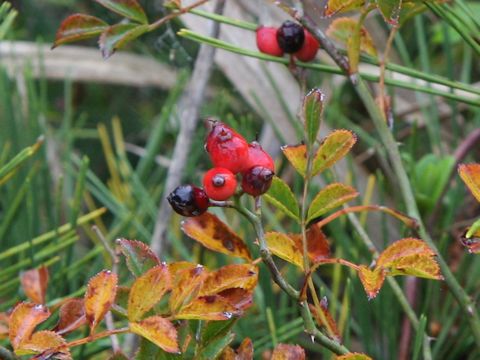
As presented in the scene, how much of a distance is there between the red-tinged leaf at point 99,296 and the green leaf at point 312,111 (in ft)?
0.39

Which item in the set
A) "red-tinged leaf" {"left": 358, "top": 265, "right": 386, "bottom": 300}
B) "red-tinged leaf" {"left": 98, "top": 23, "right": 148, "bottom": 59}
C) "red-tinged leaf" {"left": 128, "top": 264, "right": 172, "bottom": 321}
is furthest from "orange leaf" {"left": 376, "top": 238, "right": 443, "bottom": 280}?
"red-tinged leaf" {"left": 98, "top": 23, "right": 148, "bottom": 59}

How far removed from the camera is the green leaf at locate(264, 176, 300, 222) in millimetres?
435

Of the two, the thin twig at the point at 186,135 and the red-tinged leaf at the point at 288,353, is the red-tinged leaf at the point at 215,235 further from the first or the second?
the thin twig at the point at 186,135

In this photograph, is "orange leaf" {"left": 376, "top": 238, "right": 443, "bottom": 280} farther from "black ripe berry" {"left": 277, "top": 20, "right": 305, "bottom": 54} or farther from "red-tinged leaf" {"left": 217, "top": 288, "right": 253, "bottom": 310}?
"black ripe berry" {"left": 277, "top": 20, "right": 305, "bottom": 54}

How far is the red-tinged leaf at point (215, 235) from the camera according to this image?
0.45m

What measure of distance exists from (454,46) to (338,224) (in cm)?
68

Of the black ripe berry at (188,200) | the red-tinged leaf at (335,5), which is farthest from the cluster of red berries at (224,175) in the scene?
the red-tinged leaf at (335,5)

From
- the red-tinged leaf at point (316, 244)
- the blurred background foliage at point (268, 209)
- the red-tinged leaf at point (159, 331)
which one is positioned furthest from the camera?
the blurred background foliage at point (268, 209)

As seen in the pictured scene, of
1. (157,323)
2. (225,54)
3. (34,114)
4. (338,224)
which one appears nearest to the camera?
(157,323)

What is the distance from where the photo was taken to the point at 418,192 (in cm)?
76

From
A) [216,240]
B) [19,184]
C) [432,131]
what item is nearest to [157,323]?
[216,240]

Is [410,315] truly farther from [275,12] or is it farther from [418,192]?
[275,12]

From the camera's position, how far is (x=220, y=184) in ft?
1.27

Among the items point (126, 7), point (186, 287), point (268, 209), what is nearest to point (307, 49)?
point (126, 7)
